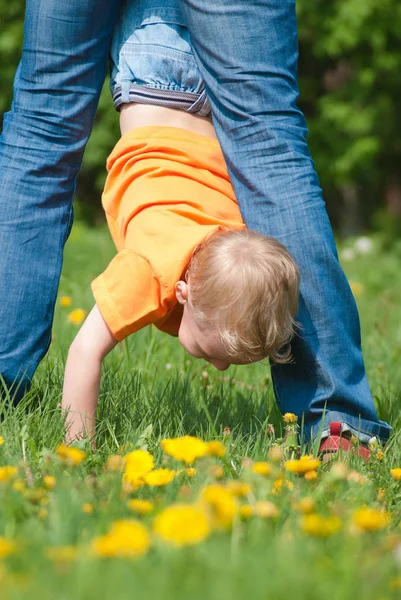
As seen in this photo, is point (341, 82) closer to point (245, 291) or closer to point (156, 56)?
point (156, 56)

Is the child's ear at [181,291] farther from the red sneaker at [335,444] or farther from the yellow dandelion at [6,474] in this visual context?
the yellow dandelion at [6,474]

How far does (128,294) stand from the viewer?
2043mm

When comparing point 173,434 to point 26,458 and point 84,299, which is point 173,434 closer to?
point 26,458

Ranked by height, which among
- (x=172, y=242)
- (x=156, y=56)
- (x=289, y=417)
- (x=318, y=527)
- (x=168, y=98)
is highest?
(x=156, y=56)

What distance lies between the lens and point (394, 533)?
155 centimetres

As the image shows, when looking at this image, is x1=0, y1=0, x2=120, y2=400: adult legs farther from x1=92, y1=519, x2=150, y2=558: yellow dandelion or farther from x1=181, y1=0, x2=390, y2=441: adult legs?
x1=92, y1=519, x2=150, y2=558: yellow dandelion

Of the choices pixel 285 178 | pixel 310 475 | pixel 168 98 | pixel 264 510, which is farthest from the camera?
pixel 168 98

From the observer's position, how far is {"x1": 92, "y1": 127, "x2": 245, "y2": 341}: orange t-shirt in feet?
6.76

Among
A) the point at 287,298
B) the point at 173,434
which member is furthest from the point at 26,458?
the point at 287,298

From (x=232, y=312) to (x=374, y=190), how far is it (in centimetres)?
872

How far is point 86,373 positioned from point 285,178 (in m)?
0.70

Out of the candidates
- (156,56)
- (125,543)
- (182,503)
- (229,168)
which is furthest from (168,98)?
(125,543)

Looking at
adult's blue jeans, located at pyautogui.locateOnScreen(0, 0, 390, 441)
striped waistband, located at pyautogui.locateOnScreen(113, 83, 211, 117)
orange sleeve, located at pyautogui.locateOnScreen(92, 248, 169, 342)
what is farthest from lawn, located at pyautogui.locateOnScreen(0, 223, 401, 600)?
striped waistband, located at pyautogui.locateOnScreen(113, 83, 211, 117)

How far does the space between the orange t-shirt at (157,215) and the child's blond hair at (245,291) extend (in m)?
0.09
